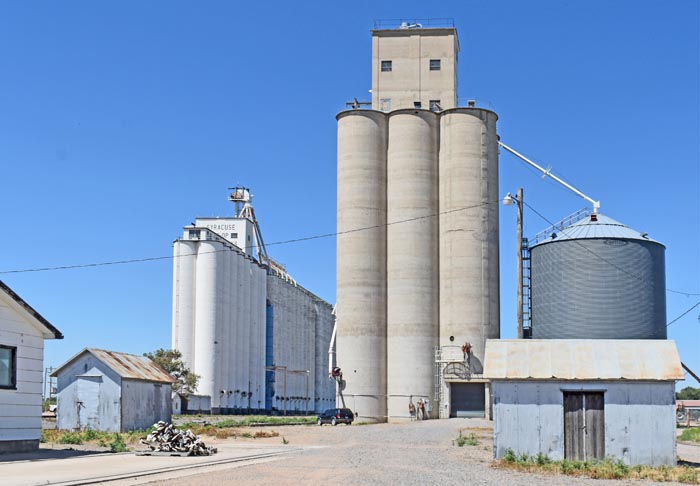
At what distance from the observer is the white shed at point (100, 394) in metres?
41.0

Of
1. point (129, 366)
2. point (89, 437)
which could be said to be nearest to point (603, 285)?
point (129, 366)

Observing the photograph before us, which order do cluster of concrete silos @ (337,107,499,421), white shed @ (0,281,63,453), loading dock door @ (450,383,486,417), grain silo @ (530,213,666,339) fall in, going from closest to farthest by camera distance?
white shed @ (0,281,63,453) < grain silo @ (530,213,666,339) < cluster of concrete silos @ (337,107,499,421) < loading dock door @ (450,383,486,417)

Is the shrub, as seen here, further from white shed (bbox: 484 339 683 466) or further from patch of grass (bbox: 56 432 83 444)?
patch of grass (bbox: 56 432 83 444)

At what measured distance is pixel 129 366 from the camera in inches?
1704

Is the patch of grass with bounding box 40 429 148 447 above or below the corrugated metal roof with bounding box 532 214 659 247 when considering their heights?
below

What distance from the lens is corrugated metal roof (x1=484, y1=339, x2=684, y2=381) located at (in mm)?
27234

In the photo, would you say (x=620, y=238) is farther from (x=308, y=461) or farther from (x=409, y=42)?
(x=308, y=461)

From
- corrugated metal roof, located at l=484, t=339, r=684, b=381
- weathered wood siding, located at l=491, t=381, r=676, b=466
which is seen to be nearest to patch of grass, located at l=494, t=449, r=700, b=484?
weathered wood siding, located at l=491, t=381, r=676, b=466

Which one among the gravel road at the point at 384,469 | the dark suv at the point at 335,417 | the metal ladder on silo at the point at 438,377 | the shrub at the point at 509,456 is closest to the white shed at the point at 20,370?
the gravel road at the point at 384,469

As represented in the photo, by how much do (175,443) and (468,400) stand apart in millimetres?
48249

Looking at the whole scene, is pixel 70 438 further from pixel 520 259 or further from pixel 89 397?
pixel 520 259

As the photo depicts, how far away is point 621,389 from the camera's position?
89.1 ft

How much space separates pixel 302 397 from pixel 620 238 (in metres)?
91.0

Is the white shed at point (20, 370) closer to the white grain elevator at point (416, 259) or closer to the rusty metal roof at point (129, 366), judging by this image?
the rusty metal roof at point (129, 366)
